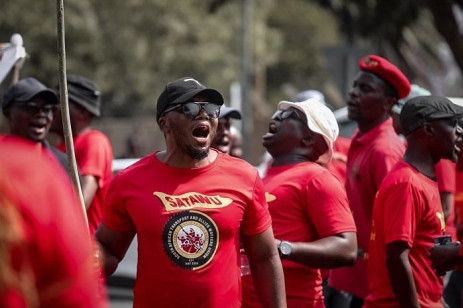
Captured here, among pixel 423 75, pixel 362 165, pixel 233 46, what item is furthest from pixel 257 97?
pixel 362 165

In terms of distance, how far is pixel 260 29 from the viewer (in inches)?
1737

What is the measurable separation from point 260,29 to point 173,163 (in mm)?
39617

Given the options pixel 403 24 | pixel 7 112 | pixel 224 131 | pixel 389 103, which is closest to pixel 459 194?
pixel 389 103

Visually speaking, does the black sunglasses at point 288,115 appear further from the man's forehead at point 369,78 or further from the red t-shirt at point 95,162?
the man's forehead at point 369,78

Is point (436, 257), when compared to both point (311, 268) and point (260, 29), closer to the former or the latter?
point (311, 268)

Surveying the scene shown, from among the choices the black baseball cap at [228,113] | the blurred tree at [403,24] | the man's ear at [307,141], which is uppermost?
the man's ear at [307,141]

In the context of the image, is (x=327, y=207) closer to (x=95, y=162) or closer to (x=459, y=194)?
(x=95, y=162)

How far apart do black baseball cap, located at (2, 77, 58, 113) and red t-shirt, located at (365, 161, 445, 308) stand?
2.30 m

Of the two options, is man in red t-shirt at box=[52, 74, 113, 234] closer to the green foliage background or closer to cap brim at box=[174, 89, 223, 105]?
cap brim at box=[174, 89, 223, 105]

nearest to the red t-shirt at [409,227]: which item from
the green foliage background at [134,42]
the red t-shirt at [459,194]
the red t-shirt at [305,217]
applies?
the red t-shirt at [305,217]

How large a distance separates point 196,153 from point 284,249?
2.40 feet

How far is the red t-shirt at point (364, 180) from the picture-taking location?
704 cm

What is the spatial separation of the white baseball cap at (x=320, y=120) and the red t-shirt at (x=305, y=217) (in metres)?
0.35

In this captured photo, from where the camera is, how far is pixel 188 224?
464 centimetres
